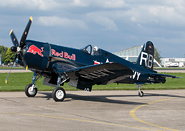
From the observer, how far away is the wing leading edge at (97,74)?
1280 centimetres

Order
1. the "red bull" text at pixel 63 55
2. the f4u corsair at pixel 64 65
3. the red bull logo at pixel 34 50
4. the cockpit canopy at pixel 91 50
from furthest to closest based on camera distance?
the cockpit canopy at pixel 91 50, the "red bull" text at pixel 63 55, the red bull logo at pixel 34 50, the f4u corsair at pixel 64 65

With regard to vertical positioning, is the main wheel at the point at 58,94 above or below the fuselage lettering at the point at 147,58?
below

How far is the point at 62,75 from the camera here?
1438cm

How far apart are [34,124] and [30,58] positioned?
6.36 m

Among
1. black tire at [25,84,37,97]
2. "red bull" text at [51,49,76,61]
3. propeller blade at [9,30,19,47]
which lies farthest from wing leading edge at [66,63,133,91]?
propeller blade at [9,30,19,47]

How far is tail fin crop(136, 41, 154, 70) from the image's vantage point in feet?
59.6

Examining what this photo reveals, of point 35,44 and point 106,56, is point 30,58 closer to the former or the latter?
point 35,44

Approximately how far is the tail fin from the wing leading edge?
4055mm

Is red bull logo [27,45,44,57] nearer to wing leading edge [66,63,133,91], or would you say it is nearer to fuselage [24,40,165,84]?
fuselage [24,40,165,84]

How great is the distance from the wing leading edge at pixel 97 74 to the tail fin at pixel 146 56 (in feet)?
13.3

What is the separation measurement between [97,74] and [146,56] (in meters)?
5.52

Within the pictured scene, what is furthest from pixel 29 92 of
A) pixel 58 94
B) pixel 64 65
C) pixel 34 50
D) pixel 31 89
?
pixel 34 50

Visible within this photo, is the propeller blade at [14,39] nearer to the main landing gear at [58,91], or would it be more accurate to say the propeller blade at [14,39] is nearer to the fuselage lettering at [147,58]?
the main landing gear at [58,91]

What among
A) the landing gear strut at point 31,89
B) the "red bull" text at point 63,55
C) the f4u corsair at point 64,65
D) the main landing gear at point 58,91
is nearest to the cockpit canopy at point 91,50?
the f4u corsair at point 64,65
